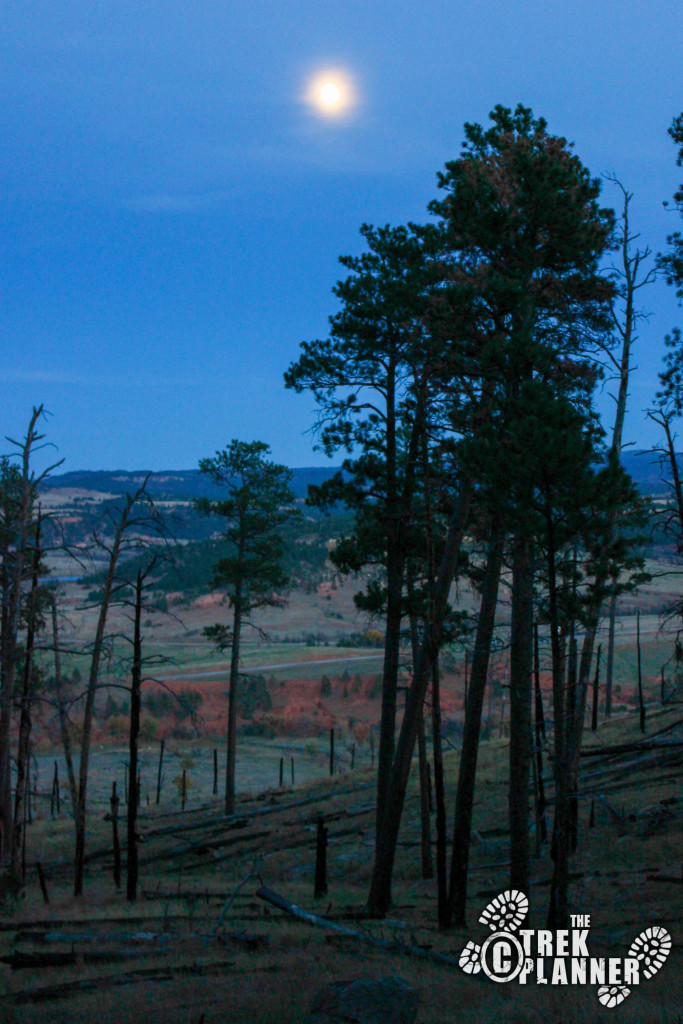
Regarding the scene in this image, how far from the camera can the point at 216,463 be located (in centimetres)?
3195

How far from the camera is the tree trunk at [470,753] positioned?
1542cm

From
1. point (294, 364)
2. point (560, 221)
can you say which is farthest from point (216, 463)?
point (560, 221)

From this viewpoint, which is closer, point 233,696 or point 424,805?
point 424,805

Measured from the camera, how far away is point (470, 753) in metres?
15.9

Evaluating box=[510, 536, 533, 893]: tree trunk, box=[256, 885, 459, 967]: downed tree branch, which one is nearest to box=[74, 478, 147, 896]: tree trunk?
box=[256, 885, 459, 967]: downed tree branch

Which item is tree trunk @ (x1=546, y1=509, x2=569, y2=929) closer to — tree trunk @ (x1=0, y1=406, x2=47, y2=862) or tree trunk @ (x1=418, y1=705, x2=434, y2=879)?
tree trunk @ (x1=418, y1=705, x2=434, y2=879)

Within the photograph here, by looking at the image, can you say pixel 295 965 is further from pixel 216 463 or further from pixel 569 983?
pixel 216 463

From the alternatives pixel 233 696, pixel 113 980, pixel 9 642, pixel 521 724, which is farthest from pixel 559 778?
pixel 233 696

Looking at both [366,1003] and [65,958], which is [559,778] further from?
[65,958]

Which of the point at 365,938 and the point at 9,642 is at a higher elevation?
the point at 9,642

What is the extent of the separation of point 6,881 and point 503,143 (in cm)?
1947

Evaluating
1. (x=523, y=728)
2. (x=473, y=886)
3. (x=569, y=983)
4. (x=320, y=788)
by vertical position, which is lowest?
(x=320, y=788)

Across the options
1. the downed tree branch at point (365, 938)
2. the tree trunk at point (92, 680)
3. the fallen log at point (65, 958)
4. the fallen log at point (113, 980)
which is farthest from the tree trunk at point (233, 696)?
the fallen log at point (113, 980)

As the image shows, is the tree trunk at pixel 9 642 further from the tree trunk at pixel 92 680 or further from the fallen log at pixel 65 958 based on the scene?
the fallen log at pixel 65 958
